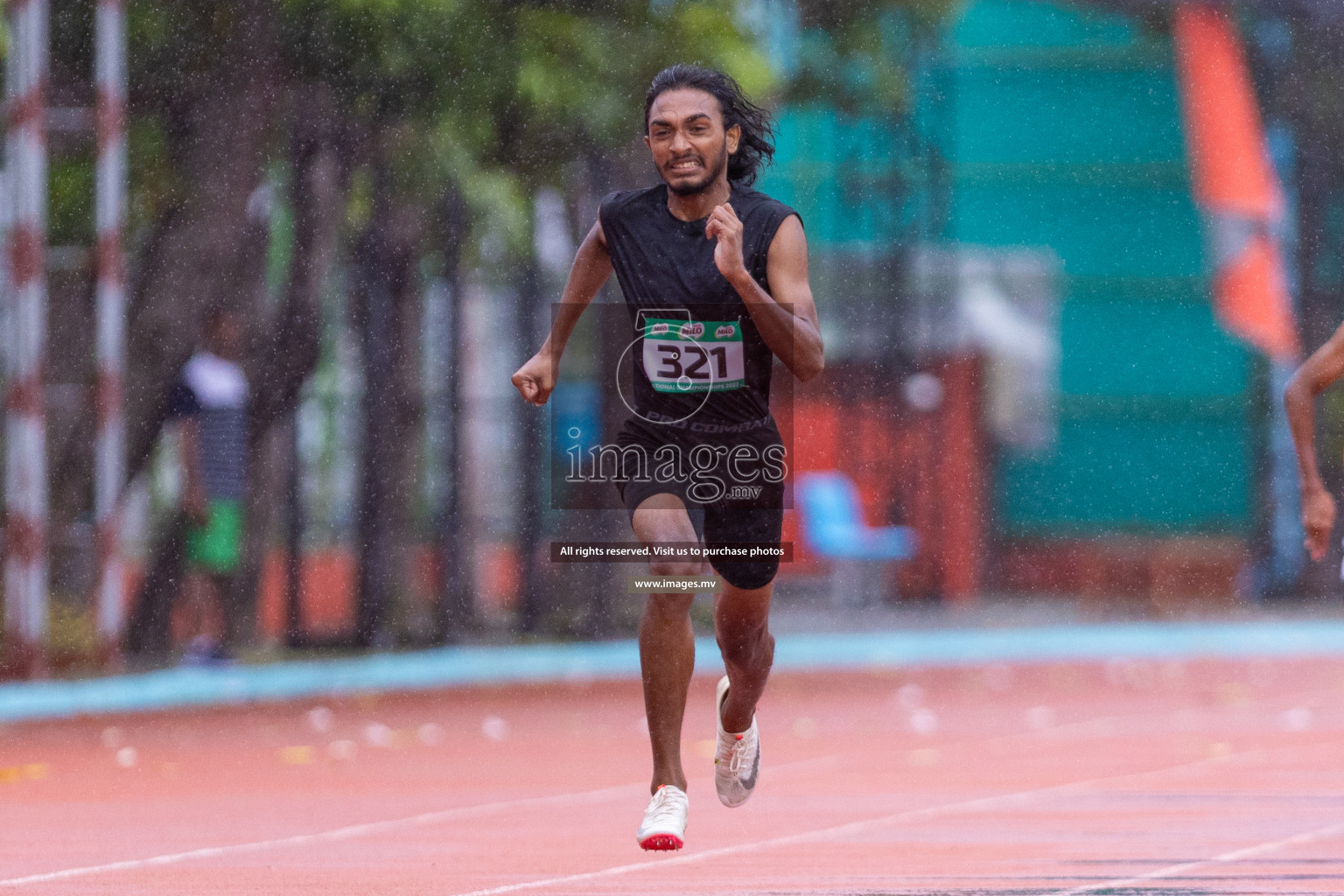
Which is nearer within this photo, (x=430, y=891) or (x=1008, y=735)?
(x=430, y=891)

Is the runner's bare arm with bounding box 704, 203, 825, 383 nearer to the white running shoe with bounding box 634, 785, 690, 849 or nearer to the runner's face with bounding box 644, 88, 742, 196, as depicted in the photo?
the runner's face with bounding box 644, 88, 742, 196

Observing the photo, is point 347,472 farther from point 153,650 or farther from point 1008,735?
point 1008,735

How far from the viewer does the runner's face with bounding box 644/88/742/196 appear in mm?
5176

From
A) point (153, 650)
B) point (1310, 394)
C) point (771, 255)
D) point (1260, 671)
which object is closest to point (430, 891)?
point (771, 255)

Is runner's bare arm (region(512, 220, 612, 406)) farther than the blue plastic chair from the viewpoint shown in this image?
No

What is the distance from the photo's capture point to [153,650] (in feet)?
41.7

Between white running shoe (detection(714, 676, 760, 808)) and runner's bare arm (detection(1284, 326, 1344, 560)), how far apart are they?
1.57 m

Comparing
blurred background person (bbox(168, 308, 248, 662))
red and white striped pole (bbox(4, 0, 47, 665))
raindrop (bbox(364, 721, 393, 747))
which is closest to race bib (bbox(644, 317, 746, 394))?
raindrop (bbox(364, 721, 393, 747))

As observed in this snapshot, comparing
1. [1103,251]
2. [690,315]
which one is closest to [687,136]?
[690,315]

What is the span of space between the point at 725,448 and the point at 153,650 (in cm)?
817

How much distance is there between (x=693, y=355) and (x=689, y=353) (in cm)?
1

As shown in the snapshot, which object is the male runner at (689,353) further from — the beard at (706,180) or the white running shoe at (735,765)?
the white running shoe at (735,765)

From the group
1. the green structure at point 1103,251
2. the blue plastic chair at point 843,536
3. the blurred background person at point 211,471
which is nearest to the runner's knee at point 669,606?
the blurred background person at point 211,471

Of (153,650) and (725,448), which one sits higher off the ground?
(725,448)
